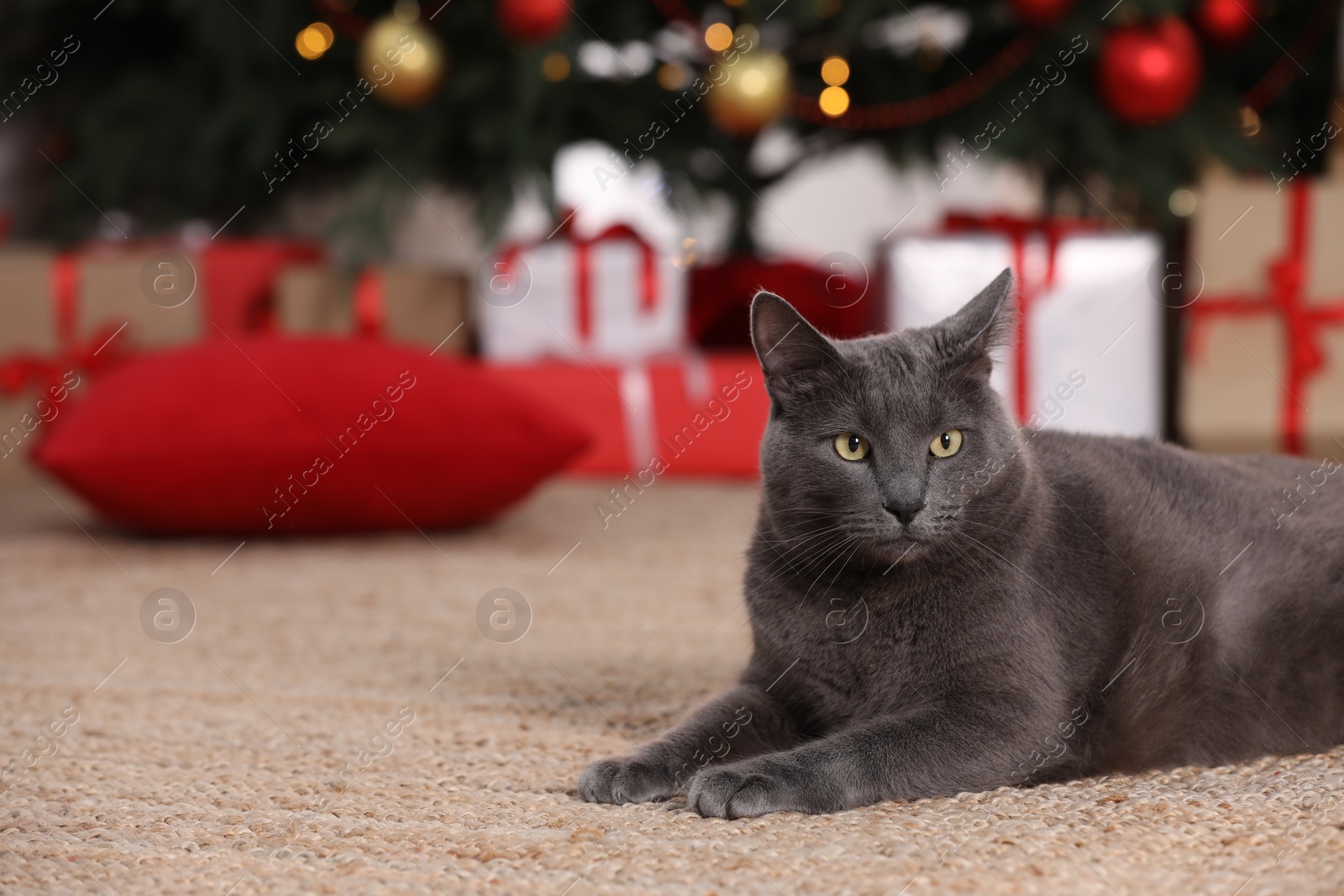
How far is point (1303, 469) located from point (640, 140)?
6.09 feet

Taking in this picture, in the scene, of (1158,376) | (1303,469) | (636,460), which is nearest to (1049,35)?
(1158,376)

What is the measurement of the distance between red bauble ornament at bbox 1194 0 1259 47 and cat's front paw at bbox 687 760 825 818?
234cm

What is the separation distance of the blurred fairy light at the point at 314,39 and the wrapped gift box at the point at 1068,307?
4.38 feet

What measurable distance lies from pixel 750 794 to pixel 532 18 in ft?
6.30

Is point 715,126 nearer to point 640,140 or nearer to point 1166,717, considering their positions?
point 640,140

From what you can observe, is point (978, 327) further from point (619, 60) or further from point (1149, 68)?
point (619, 60)

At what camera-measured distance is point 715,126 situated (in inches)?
115

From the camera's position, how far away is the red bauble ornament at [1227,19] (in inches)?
103

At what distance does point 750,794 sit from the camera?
0.87m

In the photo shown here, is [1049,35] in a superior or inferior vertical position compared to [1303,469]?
superior

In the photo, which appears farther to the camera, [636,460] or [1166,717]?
[636,460]
